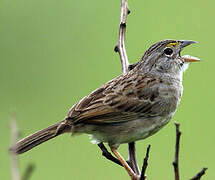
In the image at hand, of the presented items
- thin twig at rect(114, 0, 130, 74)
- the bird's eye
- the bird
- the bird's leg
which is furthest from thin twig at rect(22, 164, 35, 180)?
the bird's eye

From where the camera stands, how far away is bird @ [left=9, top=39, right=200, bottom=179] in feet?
14.5

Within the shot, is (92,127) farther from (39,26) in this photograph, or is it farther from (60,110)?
(39,26)

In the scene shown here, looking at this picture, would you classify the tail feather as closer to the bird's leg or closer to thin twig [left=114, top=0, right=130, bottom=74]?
the bird's leg

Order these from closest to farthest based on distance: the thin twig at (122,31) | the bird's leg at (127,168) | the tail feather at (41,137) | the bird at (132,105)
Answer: the bird's leg at (127,168) → the tail feather at (41,137) → the bird at (132,105) → the thin twig at (122,31)

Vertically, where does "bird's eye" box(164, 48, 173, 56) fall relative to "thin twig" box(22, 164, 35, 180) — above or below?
above

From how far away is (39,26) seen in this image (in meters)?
→ 9.83

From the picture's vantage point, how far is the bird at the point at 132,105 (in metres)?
4.42

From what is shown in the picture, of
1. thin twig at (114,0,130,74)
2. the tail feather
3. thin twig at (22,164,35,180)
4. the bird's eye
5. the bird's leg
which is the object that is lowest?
the bird's leg

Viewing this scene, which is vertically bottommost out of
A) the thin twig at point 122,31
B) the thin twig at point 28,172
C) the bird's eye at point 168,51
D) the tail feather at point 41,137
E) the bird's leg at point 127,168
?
the bird's leg at point 127,168

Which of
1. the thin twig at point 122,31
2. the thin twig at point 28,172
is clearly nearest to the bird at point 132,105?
the thin twig at point 122,31

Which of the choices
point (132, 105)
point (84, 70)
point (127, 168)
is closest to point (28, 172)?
Result: point (127, 168)

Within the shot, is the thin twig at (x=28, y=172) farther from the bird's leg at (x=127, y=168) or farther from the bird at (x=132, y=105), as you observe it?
the bird at (x=132, y=105)

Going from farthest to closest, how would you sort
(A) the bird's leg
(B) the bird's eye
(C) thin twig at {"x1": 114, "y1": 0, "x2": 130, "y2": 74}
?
(B) the bird's eye, (C) thin twig at {"x1": 114, "y1": 0, "x2": 130, "y2": 74}, (A) the bird's leg

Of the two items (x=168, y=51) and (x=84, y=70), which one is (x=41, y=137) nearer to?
(x=168, y=51)
